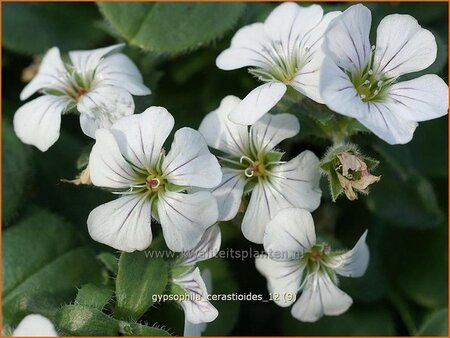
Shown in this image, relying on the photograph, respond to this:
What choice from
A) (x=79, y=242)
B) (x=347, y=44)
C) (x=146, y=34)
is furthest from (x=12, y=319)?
(x=347, y=44)

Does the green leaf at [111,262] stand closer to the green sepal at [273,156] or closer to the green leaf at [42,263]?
the green leaf at [42,263]

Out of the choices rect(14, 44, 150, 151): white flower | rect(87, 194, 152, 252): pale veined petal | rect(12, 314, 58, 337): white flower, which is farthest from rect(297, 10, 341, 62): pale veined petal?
rect(12, 314, 58, 337): white flower

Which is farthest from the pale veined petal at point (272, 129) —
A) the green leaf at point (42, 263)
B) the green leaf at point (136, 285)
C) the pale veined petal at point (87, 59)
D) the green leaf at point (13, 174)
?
the green leaf at point (13, 174)

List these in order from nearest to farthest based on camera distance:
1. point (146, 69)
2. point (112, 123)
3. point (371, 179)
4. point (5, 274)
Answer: point (371, 179), point (112, 123), point (5, 274), point (146, 69)

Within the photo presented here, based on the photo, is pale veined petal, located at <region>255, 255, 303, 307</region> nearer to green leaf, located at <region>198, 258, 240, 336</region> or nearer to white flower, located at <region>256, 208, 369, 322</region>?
white flower, located at <region>256, 208, 369, 322</region>

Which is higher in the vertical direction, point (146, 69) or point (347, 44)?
point (347, 44)

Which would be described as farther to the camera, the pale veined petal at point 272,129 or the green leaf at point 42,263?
the green leaf at point 42,263

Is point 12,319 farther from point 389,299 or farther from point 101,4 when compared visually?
point 389,299
